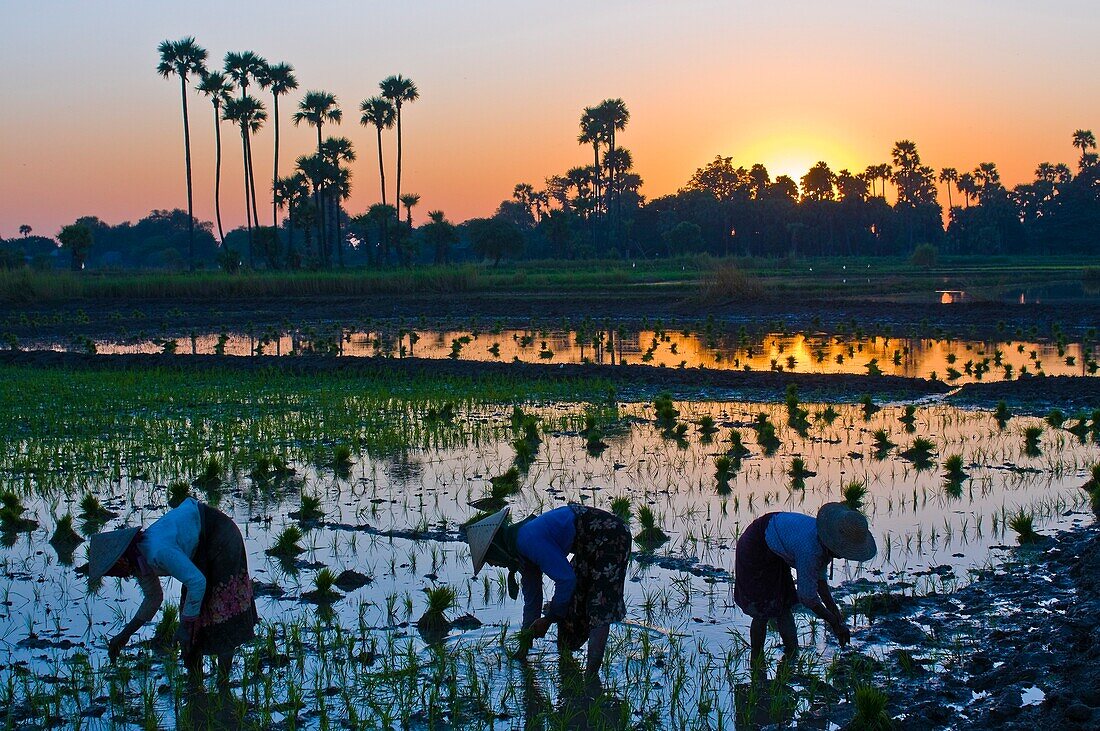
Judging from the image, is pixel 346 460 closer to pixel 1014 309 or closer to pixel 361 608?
pixel 361 608

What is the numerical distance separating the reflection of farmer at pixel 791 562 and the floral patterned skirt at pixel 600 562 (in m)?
0.71

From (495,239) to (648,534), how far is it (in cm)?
5940

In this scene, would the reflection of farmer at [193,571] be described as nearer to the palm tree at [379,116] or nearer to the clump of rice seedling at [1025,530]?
the clump of rice seedling at [1025,530]

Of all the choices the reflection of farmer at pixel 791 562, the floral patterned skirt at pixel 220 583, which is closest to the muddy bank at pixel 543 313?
the reflection of farmer at pixel 791 562

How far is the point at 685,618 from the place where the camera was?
19.6ft

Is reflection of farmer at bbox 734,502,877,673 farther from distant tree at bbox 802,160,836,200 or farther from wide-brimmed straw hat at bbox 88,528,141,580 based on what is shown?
distant tree at bbox 802,160,836,200

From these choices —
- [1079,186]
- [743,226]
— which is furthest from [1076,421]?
[1079,186]

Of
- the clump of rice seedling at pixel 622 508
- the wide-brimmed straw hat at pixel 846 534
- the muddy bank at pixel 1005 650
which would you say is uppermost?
the wide-brimmed straw hat at pixel 846 534

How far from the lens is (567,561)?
15.9 ft

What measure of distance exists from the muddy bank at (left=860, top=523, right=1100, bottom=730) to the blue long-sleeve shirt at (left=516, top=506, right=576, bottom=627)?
5.12 feet

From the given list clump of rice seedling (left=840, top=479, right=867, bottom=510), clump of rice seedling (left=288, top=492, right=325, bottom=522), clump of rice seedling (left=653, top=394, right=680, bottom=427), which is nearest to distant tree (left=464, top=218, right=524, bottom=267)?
clump of rice seedling (left=653, top=394, right=680, bottom=427)

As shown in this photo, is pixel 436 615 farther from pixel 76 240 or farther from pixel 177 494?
pixel 76 240

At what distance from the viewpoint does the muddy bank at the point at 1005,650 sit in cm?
452

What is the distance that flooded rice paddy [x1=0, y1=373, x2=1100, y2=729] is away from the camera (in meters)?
5.04
